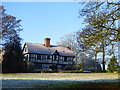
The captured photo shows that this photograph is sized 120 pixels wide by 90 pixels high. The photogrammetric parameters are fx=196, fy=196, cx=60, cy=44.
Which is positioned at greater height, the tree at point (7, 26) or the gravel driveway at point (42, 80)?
the tree at point (7, 26)

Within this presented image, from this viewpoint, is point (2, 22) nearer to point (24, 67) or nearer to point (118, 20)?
point (24, 67)

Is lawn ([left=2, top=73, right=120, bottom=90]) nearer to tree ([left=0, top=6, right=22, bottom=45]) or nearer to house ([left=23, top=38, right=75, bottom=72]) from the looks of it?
tree ([left=0, top=6, right=22, bottom=45])

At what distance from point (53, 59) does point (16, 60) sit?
1793cm

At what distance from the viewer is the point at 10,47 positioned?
36250mm

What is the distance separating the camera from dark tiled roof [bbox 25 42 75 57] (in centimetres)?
5044

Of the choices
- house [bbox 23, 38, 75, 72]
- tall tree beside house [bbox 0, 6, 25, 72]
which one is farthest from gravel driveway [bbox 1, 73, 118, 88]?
house [bbox 23, 38, 75, 72]

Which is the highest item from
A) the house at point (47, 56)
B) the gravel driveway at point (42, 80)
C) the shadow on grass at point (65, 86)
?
the house at point (47, 56)

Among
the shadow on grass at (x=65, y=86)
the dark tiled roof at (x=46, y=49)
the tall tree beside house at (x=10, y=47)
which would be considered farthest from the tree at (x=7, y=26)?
the shadow on grass at (x=65, y=86)

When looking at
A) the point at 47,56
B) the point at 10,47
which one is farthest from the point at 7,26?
the point at 47,56

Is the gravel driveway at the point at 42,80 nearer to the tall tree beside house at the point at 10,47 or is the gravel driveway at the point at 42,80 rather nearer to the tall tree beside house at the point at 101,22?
the tall tree beside house at the point at 101,22

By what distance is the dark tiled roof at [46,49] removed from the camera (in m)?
50.4

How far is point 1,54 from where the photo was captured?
35.9 meters

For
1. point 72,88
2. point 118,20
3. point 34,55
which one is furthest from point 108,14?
point 34,55

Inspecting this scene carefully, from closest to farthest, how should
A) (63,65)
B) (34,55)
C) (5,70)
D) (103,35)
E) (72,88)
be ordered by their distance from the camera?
(72,88), (103,35), (5,70), (34,55), (63,65)
